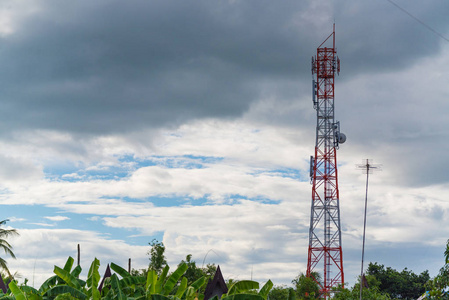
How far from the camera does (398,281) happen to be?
210ft

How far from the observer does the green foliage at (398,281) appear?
63.4m

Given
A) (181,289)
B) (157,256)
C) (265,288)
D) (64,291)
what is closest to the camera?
(265,288)

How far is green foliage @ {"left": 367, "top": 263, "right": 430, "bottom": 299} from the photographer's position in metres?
63.4

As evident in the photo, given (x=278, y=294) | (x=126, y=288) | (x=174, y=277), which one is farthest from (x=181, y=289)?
(x=278, y=294)

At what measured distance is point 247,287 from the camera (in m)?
16.2

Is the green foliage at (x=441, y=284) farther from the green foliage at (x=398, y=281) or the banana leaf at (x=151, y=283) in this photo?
the green foliage at (x=398, y=281)

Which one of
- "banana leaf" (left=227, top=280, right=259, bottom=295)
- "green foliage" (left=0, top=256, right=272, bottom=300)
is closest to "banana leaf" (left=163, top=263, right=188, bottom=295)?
"green foliage" (left=0, top=256, right=272, bottom=300)

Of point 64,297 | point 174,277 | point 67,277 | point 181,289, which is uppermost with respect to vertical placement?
point 174,277

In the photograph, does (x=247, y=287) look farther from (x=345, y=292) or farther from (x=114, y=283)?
(x=345, y=292)

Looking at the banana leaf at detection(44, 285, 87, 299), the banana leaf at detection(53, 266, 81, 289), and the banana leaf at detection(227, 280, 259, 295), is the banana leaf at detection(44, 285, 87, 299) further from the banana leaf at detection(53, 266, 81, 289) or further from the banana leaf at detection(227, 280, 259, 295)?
the banana leaf at detection(227, 280, 259, 295)

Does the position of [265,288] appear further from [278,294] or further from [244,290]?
[278,294]

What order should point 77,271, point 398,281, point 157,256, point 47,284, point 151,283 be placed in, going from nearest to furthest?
point 151,283, point 47,284, point 77,271, point 157,256, point 398,281

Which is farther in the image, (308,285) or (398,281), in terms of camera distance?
(398,281)

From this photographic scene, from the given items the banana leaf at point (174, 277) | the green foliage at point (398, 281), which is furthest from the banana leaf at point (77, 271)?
the green foliage at point (398, 281)
